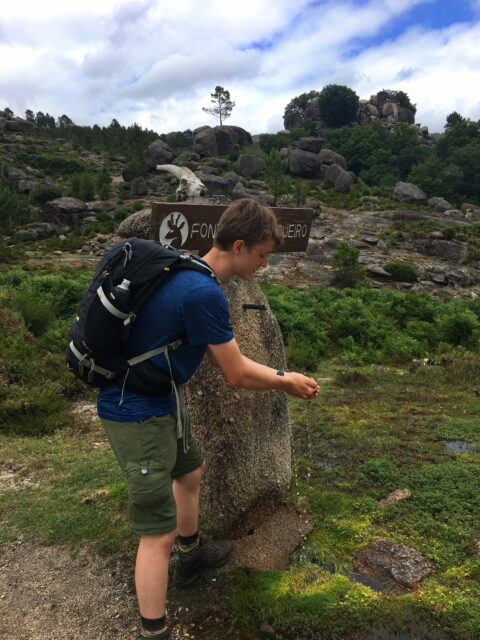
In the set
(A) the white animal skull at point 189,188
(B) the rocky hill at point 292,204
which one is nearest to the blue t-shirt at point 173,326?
(B) the rocky hill at point 292,204

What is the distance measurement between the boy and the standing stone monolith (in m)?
0.86

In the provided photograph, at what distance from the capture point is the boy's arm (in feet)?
6.69

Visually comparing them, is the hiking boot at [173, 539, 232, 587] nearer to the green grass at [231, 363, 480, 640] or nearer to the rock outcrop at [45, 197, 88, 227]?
the green grass at [231, 363, 480, 640]

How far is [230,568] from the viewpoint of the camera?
115 inches

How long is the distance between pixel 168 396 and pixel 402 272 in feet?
79.7

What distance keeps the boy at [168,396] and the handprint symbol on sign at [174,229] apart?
37.6 inches

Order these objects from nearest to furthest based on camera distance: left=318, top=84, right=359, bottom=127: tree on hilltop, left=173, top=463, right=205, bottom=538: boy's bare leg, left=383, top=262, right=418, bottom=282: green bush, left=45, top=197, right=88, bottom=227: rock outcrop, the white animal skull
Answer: left=173, top=463, right=205, bottom=538: boy's bare leg, the white animal skull, left=383, top=262, right=418, bottom=282: green bush, left=45, top=197, right=88, bottom=227: rock outcrop, left=318, top=84, right=359, bottom=127: tree on hilltop

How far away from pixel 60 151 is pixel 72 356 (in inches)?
2708

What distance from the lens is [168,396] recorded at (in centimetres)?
219

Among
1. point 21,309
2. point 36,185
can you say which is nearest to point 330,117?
point 36,185

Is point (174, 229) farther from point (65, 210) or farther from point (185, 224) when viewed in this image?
point (65, 210)

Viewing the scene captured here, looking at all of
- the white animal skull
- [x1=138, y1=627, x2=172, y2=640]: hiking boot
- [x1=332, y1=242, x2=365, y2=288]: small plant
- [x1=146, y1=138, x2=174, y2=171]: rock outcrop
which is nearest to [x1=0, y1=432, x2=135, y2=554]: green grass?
[x1=138, y1=627, x2=172, y2=640]: hiking boot

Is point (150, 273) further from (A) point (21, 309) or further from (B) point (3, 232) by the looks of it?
(B) point (3, 232)

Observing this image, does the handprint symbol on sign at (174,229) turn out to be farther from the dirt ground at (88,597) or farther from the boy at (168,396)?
the dirt ground at (88,597)
